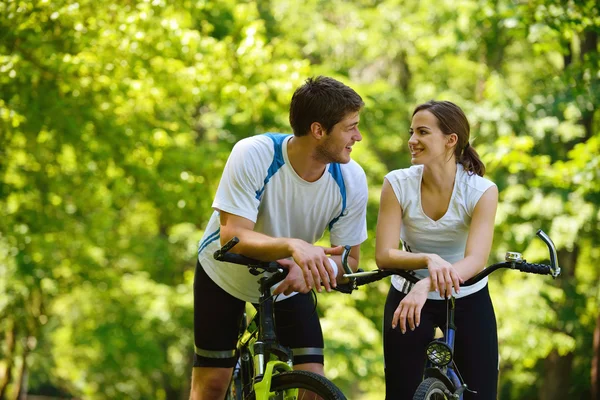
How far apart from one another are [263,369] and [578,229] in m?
9.78

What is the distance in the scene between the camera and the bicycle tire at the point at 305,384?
291 centimetres

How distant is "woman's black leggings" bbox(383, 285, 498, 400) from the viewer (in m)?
3.55

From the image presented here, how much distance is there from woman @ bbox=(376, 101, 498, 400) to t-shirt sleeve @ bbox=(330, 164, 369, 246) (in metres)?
0.13

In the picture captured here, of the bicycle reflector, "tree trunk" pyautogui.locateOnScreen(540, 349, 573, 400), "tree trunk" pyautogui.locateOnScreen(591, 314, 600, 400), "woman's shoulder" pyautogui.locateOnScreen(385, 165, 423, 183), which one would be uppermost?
"woman's shoulder" pyautogui.locateOnScreen(385, 165, 423, 183)

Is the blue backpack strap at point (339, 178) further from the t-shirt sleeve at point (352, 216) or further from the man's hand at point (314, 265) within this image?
the man's hand at point (314, 265)

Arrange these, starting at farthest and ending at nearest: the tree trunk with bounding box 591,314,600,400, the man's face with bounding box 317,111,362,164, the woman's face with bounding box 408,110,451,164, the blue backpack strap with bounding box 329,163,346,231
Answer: the tree trunk with bounding box 591,314,600,400
the blue backpack strap with bounding box 329,163,346,231
the woman's face with bounding box 408,110,451,164
the man's face with bounding box 317,111,362,164

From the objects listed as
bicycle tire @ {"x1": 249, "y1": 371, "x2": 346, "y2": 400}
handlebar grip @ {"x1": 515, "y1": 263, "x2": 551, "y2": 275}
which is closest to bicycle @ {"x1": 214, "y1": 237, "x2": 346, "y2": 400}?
bicycle tire @ {"x1": 249, "y1": 371, "x2": 346, "y2": 400}

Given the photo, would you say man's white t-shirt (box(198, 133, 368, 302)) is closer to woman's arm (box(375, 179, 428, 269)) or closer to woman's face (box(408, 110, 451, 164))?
woman's arm (box(375, 179, 428, 269))

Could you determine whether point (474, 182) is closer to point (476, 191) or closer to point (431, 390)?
point (476, 191)

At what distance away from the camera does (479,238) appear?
3.45m

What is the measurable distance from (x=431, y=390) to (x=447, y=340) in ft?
1.13

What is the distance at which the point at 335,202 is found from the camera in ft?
12.1

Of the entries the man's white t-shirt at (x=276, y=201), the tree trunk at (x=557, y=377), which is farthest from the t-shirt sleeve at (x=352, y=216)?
the tree trunk at (x=557, y=377)

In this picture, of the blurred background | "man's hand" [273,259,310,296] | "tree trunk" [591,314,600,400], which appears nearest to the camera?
"man's hand" [273,259,310,296]
